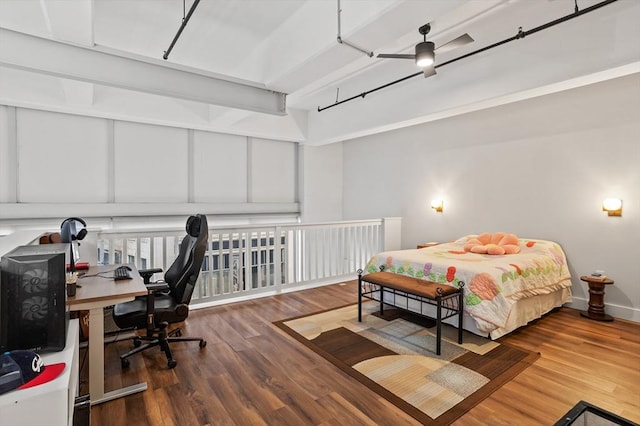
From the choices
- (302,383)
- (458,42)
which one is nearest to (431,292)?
(302,383)

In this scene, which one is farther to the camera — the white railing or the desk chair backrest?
Answer: the white railing

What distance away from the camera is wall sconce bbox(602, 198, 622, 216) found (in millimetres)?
3680

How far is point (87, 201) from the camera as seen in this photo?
5160 millimetres

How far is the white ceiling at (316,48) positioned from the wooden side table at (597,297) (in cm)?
217

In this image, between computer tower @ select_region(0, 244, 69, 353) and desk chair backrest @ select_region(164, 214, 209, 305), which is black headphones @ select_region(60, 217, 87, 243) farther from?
computer tower @ select_region(0, 244, 69, 353)

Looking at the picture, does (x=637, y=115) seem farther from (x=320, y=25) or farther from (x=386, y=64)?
(x=320, y=25)

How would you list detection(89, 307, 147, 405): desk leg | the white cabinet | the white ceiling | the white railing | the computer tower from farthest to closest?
the white railing < the white ceiling < detection(89, 307, 147, 405): desk leg < the computer tower < the white cabinet

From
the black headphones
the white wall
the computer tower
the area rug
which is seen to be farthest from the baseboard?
the black headphones

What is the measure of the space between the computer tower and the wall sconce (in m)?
5.10

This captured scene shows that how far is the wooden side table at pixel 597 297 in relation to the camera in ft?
11.9

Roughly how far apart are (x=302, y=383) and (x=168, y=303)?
1.32 m

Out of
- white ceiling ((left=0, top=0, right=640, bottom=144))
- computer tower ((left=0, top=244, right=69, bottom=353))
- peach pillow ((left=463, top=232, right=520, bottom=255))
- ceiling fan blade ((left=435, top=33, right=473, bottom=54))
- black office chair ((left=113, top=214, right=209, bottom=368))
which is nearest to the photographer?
computer tower ((left=0, top=244, right=69, bottom=353))

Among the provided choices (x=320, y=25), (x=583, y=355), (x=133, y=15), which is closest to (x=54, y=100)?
(x=133, y=15)

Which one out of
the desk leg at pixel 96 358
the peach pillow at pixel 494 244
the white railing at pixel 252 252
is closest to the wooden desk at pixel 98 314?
the desk leg at pixel 96 358
